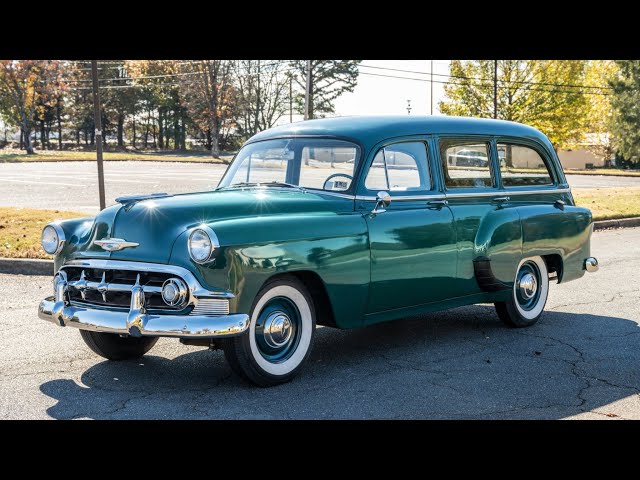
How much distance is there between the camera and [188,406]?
4742 millimetres

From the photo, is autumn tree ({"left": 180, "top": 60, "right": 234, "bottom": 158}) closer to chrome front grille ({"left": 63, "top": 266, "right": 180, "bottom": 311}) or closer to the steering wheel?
the steering wheel

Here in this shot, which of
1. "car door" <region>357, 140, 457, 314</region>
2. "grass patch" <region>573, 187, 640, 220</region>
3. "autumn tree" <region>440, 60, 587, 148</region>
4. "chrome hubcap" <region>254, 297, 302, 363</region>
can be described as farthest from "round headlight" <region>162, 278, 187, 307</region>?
"autumn tree" <region>440, 60, 587, 148</region>

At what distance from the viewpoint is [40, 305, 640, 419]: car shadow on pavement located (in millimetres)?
4715

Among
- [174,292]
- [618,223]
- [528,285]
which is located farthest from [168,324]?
[618,223]

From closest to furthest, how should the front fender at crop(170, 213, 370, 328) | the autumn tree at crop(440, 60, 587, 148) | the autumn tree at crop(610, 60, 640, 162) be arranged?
1. the front fender at crop(170, 213, 370, 328)
2. the autumn tree at crop(440, 60, 587, 148)
3. the autumn tree at crop(610, 60, 640, 162)

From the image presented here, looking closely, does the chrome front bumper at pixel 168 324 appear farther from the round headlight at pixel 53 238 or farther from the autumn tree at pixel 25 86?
the autumn tree at pixel 25 86

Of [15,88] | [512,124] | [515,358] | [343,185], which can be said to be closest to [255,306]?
[343,185]

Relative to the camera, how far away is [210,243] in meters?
4.79

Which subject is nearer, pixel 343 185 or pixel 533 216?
pixel 343 185

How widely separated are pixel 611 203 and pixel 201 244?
16871 millimetres

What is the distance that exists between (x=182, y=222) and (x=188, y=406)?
114 centimetres

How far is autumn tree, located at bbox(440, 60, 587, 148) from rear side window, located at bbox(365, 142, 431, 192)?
124ft
